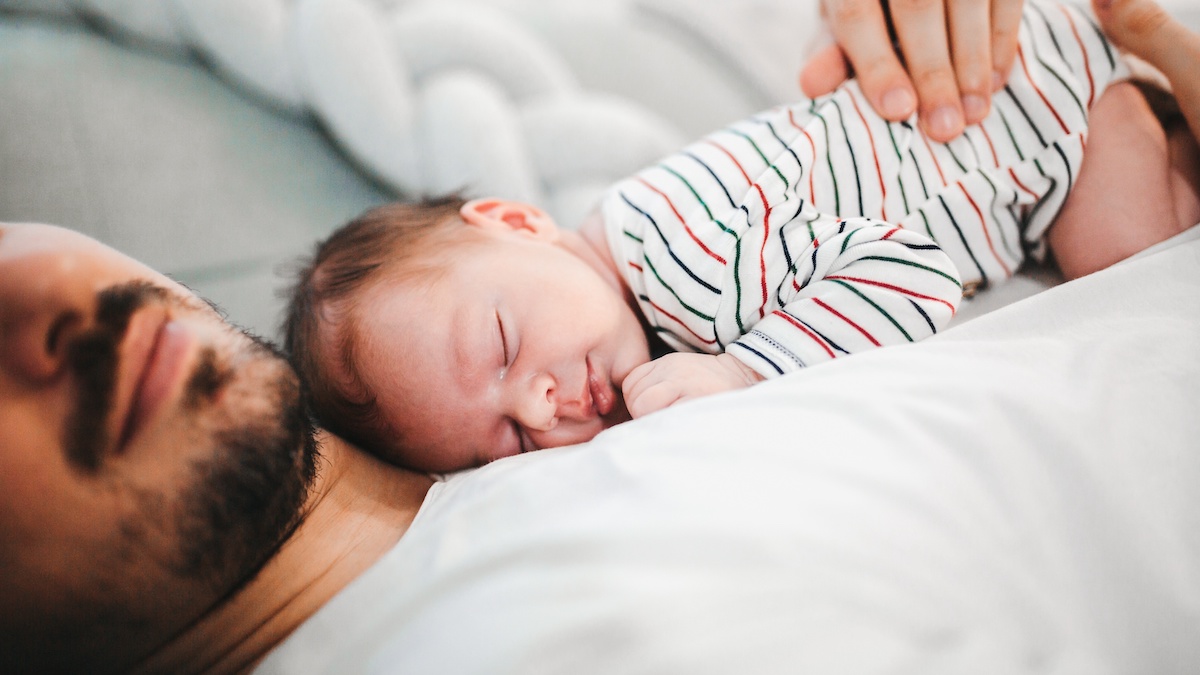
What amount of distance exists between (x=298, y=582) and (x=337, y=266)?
0.39 metres

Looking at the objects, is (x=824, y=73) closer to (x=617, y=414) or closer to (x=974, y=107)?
(x=974, y=107)

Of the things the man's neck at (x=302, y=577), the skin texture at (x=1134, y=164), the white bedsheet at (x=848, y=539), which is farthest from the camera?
Answer: the skin texture at (x=1134, y=164)

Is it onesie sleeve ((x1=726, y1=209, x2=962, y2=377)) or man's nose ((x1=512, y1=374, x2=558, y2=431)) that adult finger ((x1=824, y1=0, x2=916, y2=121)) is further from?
man's nose ((x1=512, y1=374, x2=558, y2=431))

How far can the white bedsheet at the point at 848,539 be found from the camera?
1.46 ft

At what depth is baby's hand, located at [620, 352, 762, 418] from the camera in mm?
713

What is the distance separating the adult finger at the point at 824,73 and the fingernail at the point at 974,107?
0.17 m

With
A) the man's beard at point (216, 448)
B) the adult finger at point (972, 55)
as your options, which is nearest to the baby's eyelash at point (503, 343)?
the man's beard at point (216, 448)

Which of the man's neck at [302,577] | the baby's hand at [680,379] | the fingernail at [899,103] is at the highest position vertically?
the fingernail at [899,103]

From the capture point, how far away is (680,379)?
73 cm

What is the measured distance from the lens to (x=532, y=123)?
1.24 meters

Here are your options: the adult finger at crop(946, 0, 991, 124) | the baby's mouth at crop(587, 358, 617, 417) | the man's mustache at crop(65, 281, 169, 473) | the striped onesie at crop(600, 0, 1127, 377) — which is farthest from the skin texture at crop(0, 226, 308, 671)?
the adult finger at crop(946, 0, 991, 124)

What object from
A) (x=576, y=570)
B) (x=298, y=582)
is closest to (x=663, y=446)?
(x=576, y=570)

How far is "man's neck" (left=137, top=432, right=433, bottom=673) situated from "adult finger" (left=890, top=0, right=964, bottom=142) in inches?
31.7

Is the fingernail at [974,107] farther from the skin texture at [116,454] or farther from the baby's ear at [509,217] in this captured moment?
the skin texture at [116,454]
